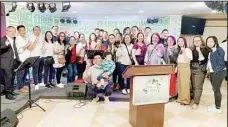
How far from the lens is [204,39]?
3.57 m

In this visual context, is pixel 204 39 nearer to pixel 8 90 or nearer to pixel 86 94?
pixel 86 94

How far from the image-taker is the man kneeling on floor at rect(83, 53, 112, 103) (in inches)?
159

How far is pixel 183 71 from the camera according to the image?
3.72 m

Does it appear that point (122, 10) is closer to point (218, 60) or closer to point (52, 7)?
point (52, 7)

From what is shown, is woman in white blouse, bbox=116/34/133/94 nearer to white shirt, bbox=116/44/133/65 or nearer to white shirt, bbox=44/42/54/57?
white shirt, bbox=116/44/133/65

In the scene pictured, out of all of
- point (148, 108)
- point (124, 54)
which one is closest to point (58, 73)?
point (124, 54)

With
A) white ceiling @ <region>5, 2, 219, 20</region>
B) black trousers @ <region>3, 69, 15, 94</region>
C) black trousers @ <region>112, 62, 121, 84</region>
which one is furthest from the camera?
white ceiling @ <region>5, 2, 219, 20</region>

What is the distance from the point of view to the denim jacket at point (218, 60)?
10.5 feet

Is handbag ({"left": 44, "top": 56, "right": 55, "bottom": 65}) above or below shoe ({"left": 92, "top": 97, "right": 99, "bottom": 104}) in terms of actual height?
above

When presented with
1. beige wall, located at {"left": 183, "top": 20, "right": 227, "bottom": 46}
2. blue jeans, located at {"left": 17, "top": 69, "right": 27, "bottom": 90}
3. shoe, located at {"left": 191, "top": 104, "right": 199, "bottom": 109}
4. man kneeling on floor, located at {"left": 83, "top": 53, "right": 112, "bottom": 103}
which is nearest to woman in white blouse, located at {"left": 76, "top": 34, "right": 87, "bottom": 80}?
man kneeling on floor, located at {"left": 83, "top": 53, "right": 112, "bottom": 103}

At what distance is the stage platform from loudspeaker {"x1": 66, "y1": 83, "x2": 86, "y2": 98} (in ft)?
0.37

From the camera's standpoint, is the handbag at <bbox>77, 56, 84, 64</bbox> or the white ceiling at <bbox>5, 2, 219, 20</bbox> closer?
the handbag at <bbox>77, 56, 84, 64</bbox>

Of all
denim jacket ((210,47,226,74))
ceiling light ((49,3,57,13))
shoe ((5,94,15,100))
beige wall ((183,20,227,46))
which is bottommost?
shoe ((5,94,15,100))

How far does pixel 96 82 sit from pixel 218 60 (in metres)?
1.94
